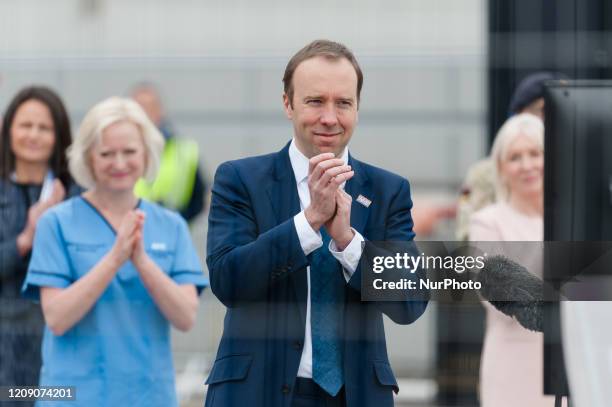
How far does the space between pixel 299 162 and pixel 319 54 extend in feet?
0.73

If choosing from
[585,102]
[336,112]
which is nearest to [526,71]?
[585,102]

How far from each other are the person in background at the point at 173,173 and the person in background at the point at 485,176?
773mm

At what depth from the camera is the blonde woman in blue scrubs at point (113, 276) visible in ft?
11.4

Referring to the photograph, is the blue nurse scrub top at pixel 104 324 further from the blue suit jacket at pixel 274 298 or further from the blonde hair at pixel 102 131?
the blue suit jacket at pixel 274 298

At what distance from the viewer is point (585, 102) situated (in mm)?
3039

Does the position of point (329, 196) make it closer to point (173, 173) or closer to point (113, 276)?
point (113, 276)

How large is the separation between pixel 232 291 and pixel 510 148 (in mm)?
1211

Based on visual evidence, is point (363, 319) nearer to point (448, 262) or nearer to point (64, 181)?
point (448, 262)

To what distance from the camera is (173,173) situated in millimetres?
4355

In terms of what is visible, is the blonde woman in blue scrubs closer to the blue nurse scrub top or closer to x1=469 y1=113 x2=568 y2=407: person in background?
the blue nurse scrub top

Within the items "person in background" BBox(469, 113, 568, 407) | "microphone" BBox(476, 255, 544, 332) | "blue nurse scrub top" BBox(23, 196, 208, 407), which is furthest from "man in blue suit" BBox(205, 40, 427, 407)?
"blue nurse scrub top" BBox(23, 196, 208, 407)

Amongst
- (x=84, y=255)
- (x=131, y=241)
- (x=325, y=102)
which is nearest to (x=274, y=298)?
(x=325, y=102)

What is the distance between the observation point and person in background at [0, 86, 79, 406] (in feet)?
12.7

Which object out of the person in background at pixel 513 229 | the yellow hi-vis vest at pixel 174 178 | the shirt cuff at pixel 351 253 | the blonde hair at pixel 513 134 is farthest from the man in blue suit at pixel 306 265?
the yellow hi-vis vest at pixel 174 178
